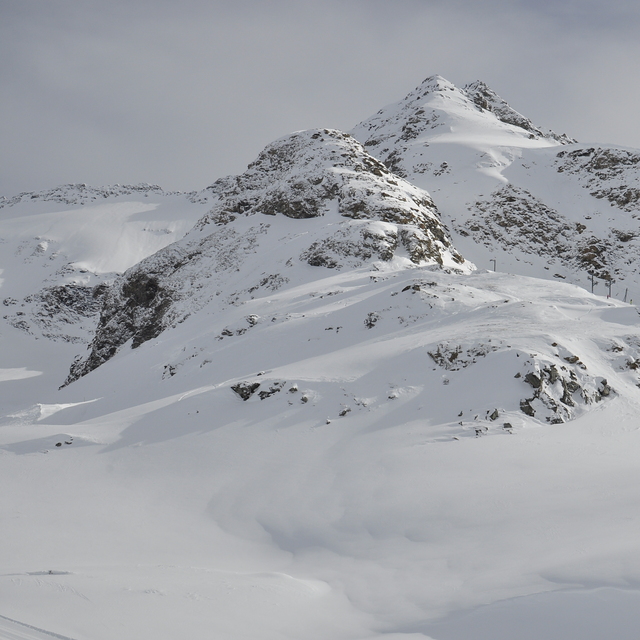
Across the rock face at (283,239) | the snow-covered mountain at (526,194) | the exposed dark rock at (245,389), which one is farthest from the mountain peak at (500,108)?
the exposed dark rock at (245,389)

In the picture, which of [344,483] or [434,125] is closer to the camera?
[344,483]

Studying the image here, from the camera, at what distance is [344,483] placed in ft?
33.0

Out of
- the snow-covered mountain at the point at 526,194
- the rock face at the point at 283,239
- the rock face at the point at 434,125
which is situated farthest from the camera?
the rock face at the point at 434,125

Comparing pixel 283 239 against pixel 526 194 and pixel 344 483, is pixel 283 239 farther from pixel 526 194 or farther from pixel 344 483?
pixel 526 194

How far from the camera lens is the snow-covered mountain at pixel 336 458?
6.21m

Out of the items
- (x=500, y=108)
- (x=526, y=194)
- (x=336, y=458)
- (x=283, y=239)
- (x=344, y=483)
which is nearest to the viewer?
(x=344, y=483)

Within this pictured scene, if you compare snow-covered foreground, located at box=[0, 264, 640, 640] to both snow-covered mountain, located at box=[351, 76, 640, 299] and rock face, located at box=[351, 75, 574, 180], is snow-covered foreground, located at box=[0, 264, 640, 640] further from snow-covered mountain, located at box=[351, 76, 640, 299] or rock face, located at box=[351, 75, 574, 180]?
rock face, located at box=[351, 75, 574, 180]

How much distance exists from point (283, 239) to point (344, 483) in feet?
78.0

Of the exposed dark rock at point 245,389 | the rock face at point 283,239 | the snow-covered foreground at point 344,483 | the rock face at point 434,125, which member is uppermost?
the rock face at point 434,125

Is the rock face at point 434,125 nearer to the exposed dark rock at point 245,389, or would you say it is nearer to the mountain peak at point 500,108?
the mountain peak at point 500,108

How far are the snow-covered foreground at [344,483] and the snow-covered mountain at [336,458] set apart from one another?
0.05 meters

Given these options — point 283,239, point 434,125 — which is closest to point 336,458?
point 283,239

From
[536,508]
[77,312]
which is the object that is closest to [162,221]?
[77,312]

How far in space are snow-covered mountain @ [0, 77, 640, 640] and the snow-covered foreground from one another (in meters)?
0.05
